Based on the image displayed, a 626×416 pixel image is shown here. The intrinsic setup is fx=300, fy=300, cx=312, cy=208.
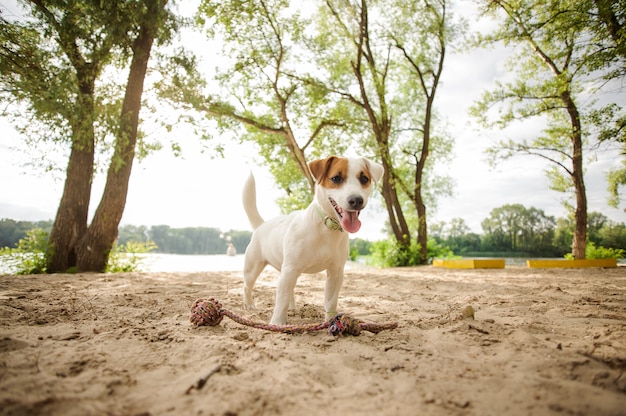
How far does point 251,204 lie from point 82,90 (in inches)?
314

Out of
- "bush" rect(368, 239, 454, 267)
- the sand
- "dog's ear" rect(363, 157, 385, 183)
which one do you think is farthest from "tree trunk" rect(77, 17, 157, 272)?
"bush" rect(368, 239, 454, 267)

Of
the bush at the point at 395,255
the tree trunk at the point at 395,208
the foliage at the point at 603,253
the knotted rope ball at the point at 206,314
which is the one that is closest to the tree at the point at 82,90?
the knotted rope ball at the point at 206,314

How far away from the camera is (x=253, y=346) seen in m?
2.03

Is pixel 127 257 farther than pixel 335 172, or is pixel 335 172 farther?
pixel 127 257

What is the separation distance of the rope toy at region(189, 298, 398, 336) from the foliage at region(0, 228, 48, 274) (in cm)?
788

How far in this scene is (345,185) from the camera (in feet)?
8.28

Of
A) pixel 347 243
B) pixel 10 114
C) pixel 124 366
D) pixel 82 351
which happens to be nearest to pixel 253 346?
pixel 124 366

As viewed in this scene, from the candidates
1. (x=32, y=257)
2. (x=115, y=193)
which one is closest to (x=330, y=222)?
(x=115, y=193)

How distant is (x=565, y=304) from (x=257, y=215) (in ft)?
12.3

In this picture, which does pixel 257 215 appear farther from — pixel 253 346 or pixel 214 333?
pixel 253 346

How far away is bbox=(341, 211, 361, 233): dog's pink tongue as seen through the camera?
2443mm

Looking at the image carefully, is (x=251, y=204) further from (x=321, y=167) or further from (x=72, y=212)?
(x=72, y=212)

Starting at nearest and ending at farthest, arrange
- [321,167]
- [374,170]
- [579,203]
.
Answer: [321,167]
[374,170]
[579,203]

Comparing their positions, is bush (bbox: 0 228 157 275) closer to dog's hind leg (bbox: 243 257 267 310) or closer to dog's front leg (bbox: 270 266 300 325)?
dog's hind leg (bbox: 243 257 267 310)
